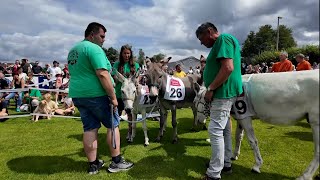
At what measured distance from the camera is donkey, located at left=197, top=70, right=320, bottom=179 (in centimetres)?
367

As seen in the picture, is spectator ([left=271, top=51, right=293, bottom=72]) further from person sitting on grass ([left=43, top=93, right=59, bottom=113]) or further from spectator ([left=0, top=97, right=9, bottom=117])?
spectator ([left=0, top=97, right=9, bottom=117])

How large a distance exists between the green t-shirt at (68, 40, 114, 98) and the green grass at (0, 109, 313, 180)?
158 centimetres

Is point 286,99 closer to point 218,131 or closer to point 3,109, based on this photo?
point 218,131

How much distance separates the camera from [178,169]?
543 cm

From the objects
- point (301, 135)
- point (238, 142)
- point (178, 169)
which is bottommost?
point (178, 169)

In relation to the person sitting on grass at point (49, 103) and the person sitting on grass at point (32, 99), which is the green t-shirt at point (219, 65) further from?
the person sitting on grass at point (32, 99)

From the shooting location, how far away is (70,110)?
12.4 meters

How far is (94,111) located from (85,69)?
786mm

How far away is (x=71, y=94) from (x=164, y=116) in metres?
3.24

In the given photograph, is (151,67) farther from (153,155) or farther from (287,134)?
(287,134)

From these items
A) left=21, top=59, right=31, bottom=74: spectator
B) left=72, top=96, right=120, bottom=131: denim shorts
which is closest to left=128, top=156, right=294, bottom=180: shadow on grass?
left=72, top=96, right=120, bottom=131: denim shorts

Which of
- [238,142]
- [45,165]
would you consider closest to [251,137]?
[238,142]

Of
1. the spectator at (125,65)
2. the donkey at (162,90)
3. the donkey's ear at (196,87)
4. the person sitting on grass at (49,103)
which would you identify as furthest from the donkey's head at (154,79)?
the person sitting on grass at (49,103)

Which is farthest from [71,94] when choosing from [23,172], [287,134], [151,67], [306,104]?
[287,134]
